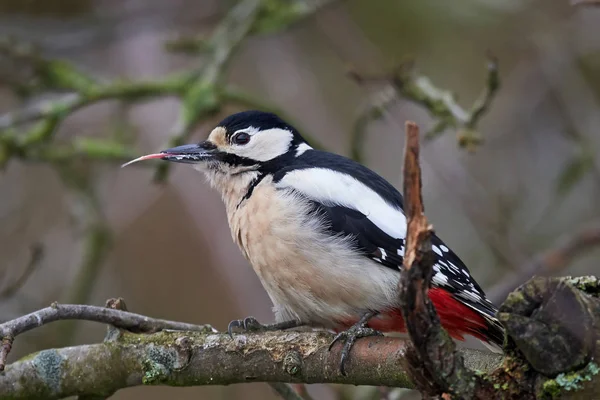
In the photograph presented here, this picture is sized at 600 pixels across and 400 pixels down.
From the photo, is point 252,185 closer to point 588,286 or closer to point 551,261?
point 551,261

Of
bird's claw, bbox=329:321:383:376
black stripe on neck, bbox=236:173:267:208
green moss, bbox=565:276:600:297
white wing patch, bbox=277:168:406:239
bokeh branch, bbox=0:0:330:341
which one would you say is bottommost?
green moss, bbox=565:276:600:297

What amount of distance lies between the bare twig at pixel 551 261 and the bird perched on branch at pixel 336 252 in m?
0.78

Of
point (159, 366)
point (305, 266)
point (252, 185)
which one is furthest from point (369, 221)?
point (159, 366)

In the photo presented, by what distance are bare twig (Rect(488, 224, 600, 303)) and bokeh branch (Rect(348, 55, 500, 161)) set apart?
66 cm

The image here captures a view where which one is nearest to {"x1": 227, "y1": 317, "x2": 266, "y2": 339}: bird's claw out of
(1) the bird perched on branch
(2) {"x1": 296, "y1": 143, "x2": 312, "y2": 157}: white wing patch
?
(1) the bird perched on branch

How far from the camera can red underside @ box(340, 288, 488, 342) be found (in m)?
2.59

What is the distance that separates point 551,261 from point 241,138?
1.49 metres

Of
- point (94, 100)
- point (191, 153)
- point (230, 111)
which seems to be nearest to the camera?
point (191, 153)

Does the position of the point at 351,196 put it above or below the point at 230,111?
below

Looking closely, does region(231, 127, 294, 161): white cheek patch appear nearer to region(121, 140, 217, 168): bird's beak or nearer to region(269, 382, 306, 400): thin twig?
region(121, 140, 217, 168): bird's beak

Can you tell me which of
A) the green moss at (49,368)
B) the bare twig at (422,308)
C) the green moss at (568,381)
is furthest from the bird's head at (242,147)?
the green moss at (568,381)

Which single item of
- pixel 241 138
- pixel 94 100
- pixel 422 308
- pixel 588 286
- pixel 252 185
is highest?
pixel 94 100

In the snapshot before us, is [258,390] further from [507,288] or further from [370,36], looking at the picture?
[370,36]

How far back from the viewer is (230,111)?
576 centimetres
